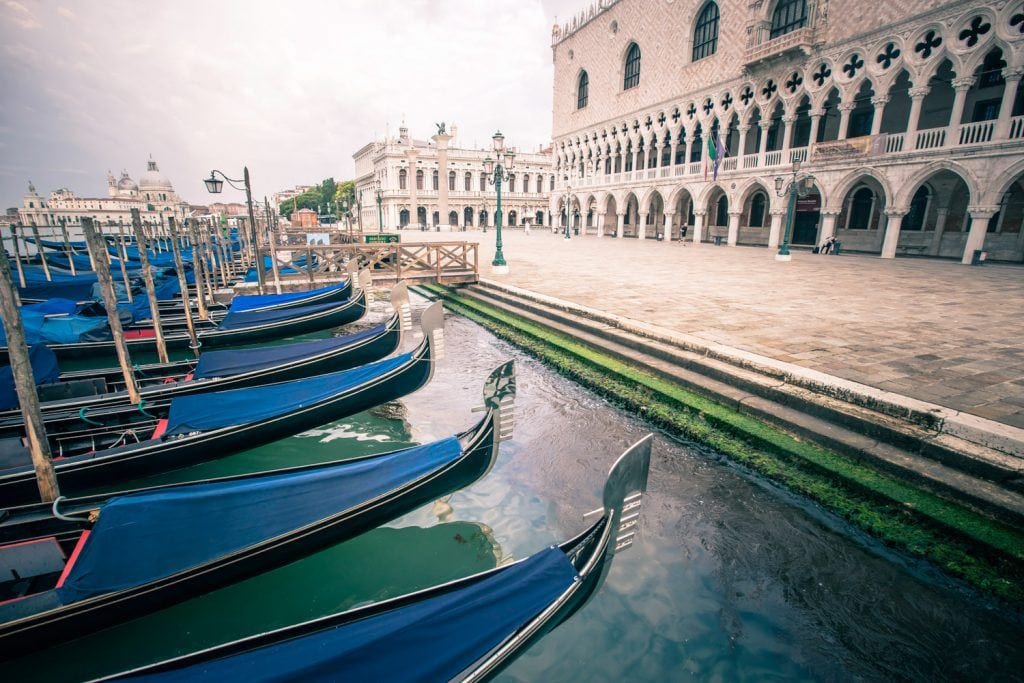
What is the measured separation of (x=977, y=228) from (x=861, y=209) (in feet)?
16.5

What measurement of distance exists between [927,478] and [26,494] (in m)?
5.75

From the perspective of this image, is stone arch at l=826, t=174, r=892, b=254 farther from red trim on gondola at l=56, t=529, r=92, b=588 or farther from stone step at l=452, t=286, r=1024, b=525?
red trim on gondola at l=56, t=529, r=92, b=588

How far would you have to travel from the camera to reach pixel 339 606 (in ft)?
8.86

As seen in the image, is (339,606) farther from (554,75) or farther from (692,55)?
(554,75)

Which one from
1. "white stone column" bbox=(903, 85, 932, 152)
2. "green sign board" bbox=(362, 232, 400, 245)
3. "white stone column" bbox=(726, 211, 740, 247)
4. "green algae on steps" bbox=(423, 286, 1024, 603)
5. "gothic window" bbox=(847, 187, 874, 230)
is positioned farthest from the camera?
"white stone column" bbox=(726, 211, 740, 247)

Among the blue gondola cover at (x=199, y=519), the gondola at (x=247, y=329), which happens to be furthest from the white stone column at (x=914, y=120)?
the blue gondola cover at (x=199, y=519)

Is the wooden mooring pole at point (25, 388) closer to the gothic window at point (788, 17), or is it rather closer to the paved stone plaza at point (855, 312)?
the paved stone plaza at point (855, 312)

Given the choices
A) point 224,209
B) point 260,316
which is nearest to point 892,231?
point 260,316

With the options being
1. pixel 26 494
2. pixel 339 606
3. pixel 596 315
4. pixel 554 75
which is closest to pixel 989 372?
pixel 596 315

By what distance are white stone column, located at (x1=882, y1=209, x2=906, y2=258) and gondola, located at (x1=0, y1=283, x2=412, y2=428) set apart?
15.8 meters

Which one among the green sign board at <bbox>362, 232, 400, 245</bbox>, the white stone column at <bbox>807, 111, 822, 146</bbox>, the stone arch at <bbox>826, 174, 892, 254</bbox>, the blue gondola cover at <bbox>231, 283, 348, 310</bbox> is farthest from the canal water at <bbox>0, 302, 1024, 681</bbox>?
the white stone column at <bbox>807, 111, 822, 146</bbox>

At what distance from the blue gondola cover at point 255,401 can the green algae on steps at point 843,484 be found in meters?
2.50

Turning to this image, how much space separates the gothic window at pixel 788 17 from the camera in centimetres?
1739

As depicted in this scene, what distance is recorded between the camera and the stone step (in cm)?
295
